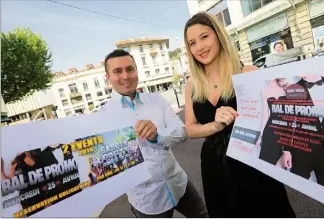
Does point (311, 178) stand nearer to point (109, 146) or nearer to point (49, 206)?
point (109, 146)

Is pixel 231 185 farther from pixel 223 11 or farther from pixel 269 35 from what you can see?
pixel 223 11

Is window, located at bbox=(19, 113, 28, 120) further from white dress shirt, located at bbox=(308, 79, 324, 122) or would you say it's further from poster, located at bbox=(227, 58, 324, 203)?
white dress shirt, located at bbox=(308, 79, 324, 122)

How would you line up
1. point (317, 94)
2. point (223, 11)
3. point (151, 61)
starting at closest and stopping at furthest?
point (317, 94) → point (223, 11) → point (151, 61)

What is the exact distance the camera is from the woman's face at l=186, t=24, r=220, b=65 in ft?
4.72

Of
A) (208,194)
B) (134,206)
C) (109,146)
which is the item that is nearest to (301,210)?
(208,194)

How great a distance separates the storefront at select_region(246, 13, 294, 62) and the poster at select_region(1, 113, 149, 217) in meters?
16.2

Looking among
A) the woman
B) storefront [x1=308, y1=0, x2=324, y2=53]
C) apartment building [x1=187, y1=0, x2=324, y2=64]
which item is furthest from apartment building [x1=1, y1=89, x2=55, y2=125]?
the woman

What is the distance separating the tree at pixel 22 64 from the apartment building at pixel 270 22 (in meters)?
14.0

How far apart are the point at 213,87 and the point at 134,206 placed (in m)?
0.96

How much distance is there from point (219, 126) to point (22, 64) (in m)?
20.8

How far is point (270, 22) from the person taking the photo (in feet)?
50.6

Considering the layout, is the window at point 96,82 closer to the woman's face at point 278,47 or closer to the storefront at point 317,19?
the woman's face at point 278,47

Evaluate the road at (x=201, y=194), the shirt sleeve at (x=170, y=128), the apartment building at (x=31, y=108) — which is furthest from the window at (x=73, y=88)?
the shirt sleeve at (x=170, y=128)

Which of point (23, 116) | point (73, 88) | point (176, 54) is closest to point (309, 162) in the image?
point (23, 116)
